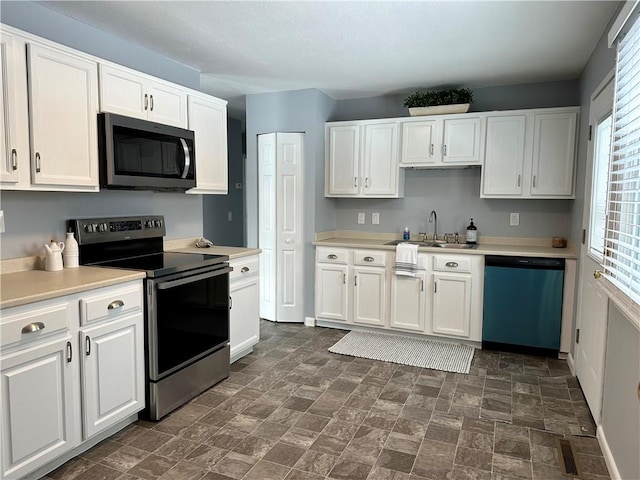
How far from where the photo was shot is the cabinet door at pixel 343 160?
4.46 m

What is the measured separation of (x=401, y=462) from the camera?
7.18ft

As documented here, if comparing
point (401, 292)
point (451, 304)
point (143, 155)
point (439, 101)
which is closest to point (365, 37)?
point (439, 101)

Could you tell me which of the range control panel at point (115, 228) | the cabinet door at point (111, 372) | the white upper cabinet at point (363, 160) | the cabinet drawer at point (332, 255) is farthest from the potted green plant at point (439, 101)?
the cabinet door at point (111, 372)

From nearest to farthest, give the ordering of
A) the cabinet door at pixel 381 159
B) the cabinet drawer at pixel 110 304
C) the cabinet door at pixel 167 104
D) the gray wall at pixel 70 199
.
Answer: the cabinet drawer at pixel 110 304
the gray wall at pixel 70 199
the cabinet door at pixel 167 104
the cabinet door at pixel 381 159

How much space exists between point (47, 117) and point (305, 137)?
257 centimetres

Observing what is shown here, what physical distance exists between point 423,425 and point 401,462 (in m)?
0.42

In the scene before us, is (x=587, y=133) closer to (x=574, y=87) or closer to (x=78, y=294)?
(x=574, y=87)

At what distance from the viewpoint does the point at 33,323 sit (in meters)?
1.86

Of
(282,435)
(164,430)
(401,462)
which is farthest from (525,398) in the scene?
(164,430)

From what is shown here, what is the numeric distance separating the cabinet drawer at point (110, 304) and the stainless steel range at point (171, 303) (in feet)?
0.27

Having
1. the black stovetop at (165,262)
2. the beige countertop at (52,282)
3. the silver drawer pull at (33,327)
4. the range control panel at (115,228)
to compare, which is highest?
the range control panel at (115,228)

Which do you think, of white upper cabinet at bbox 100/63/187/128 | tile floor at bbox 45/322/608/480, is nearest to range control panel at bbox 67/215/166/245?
white upper cabinet at bbox 100/63/187/128

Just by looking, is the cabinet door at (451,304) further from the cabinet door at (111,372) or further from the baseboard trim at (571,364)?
the cabinet door at (111,372)

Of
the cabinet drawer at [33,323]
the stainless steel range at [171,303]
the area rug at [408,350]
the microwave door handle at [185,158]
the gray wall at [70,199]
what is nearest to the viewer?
the cabinet drawer at [33,323]
